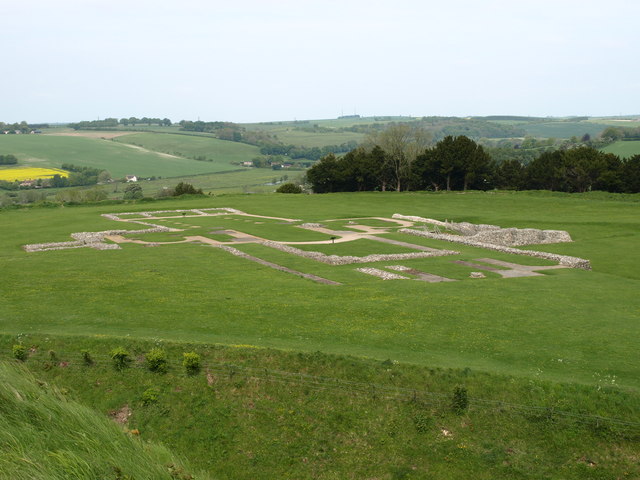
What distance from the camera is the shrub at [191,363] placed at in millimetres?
19891

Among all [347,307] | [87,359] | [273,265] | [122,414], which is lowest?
[122,414]

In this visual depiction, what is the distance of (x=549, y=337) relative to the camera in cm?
2211

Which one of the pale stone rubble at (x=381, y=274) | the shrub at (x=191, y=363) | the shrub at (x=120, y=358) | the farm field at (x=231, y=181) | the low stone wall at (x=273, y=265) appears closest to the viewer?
the shrub at (x=191, y=363)

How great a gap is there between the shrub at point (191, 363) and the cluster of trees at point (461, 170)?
7485 cm

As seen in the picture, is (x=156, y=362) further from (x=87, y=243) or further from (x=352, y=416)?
(x=87, y=243)

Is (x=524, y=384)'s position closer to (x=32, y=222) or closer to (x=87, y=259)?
(x=87, y=259)

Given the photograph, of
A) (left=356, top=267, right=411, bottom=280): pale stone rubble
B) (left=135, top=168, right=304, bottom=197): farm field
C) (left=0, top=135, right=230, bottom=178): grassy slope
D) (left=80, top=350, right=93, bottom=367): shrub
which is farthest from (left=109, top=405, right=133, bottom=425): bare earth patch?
(left=0, top=135, right=230, bottom=178): grassy slope

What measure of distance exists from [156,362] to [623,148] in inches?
5939

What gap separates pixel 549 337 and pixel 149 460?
19.2 m

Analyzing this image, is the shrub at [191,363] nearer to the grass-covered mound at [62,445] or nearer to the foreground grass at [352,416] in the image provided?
the foreground grass at [352,416]

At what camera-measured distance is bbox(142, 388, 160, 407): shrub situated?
18953 mm

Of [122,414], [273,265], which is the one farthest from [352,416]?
[273,265]

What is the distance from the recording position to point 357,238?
4988 centimetres

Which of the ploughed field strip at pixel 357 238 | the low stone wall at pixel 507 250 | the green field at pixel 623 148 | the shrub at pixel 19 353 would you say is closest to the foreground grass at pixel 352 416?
the shrub at pixel 19 353
